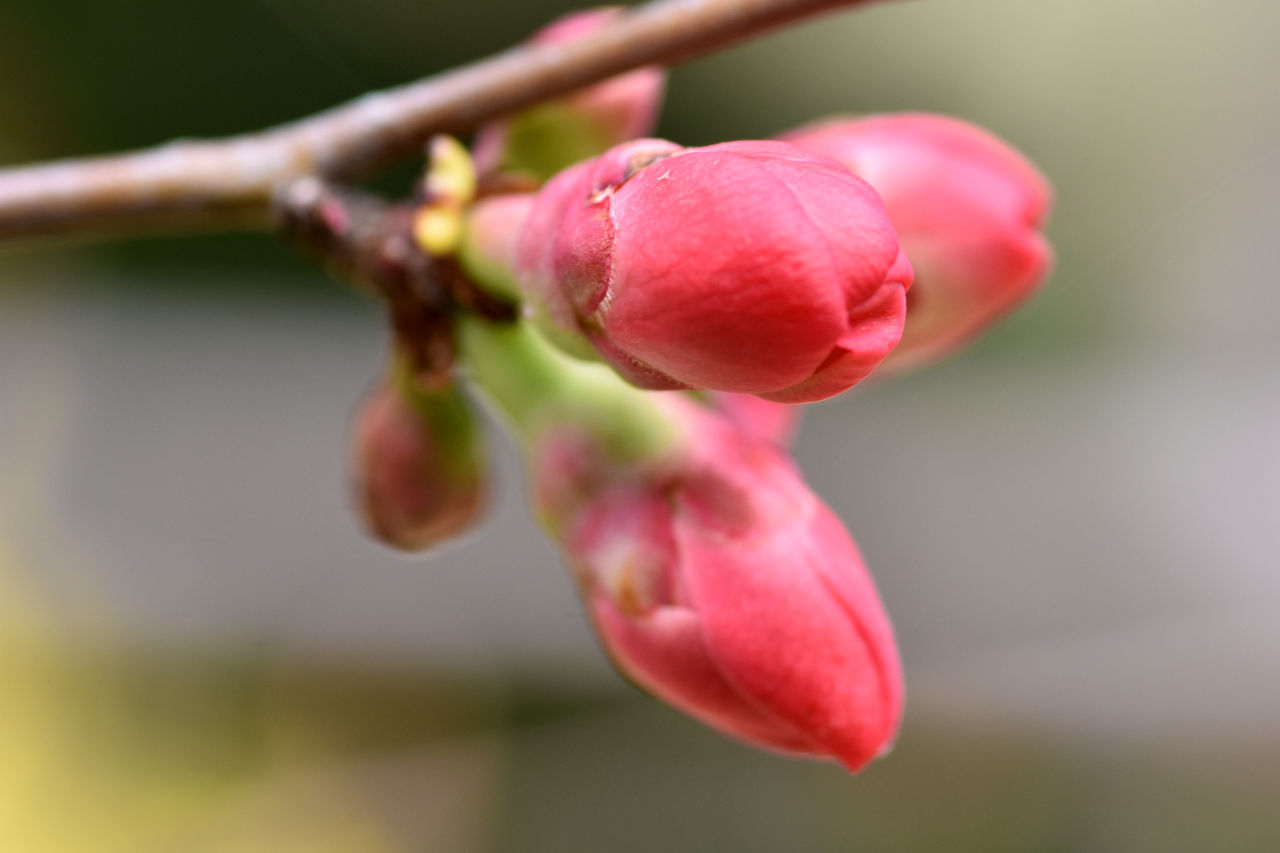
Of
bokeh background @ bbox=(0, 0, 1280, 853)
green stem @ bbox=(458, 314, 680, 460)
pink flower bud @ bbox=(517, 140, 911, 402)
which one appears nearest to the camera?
pink flower bud @ bbox=(517, 140, 911, 402)

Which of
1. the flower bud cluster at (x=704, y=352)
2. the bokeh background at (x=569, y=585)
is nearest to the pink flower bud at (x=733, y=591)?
the flower bud cluster at (x=704, y=352)

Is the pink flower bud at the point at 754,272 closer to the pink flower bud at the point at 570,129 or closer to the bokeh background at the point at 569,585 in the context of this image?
the pink flower bud at the point at 570,129

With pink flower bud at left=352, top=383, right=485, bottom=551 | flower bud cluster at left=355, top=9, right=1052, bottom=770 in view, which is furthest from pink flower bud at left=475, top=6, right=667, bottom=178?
pink flower bud at left=352, top=383, right=485, bottom=551

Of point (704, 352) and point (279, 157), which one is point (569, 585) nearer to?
point (279, 157)

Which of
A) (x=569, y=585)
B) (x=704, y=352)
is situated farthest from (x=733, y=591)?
(x=569, y=585)

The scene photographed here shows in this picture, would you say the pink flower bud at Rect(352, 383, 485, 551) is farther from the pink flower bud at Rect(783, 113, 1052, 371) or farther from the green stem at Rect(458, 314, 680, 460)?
the pink flower bud at Rect(783, 113, 1052, 371)

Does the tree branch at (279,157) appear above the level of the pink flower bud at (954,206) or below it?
above

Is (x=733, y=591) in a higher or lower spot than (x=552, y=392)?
lower

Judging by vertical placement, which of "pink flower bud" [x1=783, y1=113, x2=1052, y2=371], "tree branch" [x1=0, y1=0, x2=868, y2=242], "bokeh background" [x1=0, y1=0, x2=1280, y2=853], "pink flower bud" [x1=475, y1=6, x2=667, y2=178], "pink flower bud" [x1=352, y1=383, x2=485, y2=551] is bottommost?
"pink flower bud" [x1=783, y1=113, x2=1052, y2=371]
